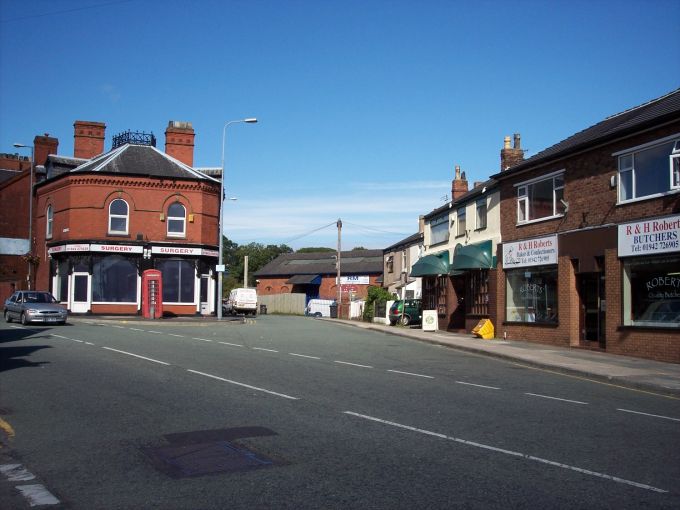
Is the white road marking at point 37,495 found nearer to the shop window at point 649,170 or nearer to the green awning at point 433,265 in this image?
the shop window at point 649,170

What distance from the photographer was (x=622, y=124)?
20.8 metres

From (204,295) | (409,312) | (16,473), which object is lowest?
(16,473)

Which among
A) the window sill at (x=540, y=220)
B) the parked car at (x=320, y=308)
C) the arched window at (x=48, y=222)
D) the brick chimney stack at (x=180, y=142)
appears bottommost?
the parked car at (x=320, y=308)

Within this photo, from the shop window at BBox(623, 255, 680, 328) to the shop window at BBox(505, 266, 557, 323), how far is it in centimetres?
389

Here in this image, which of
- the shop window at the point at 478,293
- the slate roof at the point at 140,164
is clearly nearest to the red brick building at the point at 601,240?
the shop window at the point at 478,293

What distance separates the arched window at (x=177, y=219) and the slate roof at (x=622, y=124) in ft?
73.2

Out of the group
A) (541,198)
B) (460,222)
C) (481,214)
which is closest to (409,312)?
(460,222)

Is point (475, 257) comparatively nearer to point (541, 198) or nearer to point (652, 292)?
point (541, 198)

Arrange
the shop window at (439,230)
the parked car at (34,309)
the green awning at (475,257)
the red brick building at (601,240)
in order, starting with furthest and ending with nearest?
the shop window at (439,230)
the parked car at (34,309)
the green awning at (475,257)
the red brick building at (601,240)

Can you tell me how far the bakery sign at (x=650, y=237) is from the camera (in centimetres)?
1778

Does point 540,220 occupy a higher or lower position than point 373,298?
higher

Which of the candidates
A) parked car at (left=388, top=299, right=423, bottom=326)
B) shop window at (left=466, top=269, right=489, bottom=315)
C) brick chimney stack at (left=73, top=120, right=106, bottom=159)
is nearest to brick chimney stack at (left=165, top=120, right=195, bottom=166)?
brick chimney stack at (left=73, top=120, right=106, bottom=159)

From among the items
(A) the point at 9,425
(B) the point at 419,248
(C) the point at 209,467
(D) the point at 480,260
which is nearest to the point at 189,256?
(B) the point at 419,248

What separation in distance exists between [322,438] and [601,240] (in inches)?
611
